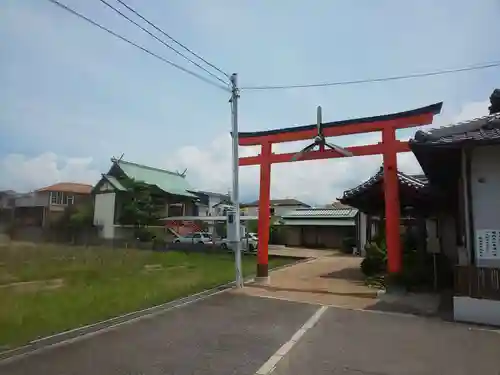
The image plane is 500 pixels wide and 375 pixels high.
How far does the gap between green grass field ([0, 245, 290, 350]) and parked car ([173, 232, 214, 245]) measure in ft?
34.4

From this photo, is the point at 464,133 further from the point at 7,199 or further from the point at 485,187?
the point at 7,199

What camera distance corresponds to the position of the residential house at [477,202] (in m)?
7.03

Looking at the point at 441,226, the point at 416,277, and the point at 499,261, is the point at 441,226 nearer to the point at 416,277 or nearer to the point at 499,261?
the point at 416,277

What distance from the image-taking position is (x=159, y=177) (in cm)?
3819

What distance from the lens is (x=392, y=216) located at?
10.3 metres

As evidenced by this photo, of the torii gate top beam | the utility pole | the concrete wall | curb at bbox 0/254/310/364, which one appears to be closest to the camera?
curb at bbox 0/254/310/364

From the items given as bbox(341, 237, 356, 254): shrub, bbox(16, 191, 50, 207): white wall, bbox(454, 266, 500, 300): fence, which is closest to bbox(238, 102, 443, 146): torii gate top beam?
bbox(454, 266, 500, 300): fence

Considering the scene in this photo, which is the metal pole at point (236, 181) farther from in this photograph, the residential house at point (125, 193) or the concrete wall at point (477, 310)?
the residential house at point (125, 193)

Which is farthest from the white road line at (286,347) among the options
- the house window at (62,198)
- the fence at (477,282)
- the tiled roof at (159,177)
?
the tiled roof at (159,177)

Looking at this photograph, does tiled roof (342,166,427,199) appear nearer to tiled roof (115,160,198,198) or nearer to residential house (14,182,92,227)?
residential house (14,182,92,227)

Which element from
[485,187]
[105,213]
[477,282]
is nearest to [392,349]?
[477,282]

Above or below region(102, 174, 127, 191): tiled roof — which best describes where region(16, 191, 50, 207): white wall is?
below

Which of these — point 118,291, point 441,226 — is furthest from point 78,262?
point 441,226

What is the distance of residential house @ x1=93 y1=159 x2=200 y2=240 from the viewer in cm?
2705
